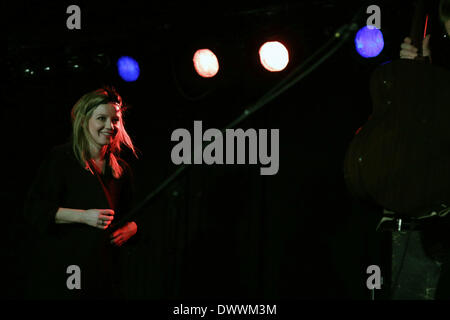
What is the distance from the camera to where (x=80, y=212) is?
7.64 ft

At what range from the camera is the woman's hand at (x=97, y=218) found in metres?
2.28

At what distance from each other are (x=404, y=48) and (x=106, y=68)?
7.76 ft

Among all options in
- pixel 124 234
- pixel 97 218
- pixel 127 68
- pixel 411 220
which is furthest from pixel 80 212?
pixel 127 68

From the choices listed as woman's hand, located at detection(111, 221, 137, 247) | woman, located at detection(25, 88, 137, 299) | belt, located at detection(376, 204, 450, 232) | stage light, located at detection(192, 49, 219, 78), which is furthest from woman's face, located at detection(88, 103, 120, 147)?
belt, located at detection(376, 204, 450, 232)

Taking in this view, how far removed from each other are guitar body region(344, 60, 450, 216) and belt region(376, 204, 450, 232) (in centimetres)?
4

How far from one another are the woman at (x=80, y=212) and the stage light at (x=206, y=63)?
1064 mm

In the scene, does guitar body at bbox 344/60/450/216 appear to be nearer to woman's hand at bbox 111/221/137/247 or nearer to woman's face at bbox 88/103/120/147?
woman's hand at bbox 111/221/137/247

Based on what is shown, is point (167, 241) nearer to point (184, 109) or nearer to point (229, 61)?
point (184, 109)

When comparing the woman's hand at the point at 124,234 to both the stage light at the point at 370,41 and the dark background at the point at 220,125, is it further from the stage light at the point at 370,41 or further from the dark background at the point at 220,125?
the stage light at the point at 370,41

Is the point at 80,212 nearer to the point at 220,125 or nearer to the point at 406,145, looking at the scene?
the point at 406,145

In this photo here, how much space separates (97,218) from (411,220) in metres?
1.42

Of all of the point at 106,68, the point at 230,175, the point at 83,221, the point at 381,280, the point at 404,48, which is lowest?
the point at 381,280
